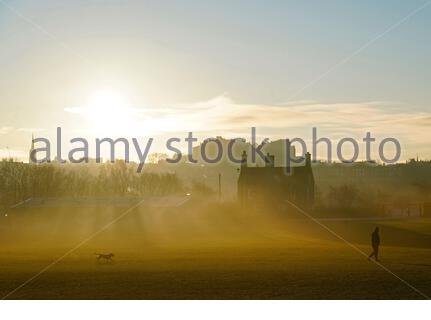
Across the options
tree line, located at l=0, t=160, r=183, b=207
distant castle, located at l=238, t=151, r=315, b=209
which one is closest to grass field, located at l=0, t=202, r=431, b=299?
distant castle, located at l=238, t=151, r=315, b=209

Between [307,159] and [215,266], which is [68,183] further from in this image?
[215,266]

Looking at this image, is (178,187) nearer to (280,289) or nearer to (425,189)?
(425,189)

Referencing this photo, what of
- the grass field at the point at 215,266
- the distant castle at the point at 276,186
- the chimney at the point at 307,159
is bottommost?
the grass field at the point at 215,266

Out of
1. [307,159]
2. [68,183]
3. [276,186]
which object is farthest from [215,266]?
[68,183]

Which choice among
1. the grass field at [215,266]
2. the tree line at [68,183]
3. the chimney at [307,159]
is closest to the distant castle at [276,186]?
the chimney at [307,159]

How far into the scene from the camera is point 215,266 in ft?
121

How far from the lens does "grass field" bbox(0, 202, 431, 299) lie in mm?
29203

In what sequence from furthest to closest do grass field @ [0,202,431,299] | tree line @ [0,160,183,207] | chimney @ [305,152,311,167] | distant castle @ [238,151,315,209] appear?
tree line @ [0,160,183,207] < chimney @ [305,152,311,167] < distant castle @ [238,151,315,209] < grass field @ [0,202,431,299]

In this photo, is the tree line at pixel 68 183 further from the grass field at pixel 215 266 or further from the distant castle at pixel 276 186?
the grass field at pixel 215 266

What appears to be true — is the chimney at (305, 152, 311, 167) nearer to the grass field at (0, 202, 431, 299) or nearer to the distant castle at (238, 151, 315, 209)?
the distant castle at (238, 151, 315, 209)

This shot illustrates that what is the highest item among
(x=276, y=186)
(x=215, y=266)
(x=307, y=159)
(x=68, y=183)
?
(x=307, y=159)

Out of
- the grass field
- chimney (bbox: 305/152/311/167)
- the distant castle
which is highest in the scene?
chimney (bbox: 305/152/311/167)

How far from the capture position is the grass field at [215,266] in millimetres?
29203

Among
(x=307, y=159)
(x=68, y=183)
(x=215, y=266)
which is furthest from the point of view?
(x=68, y=183)
